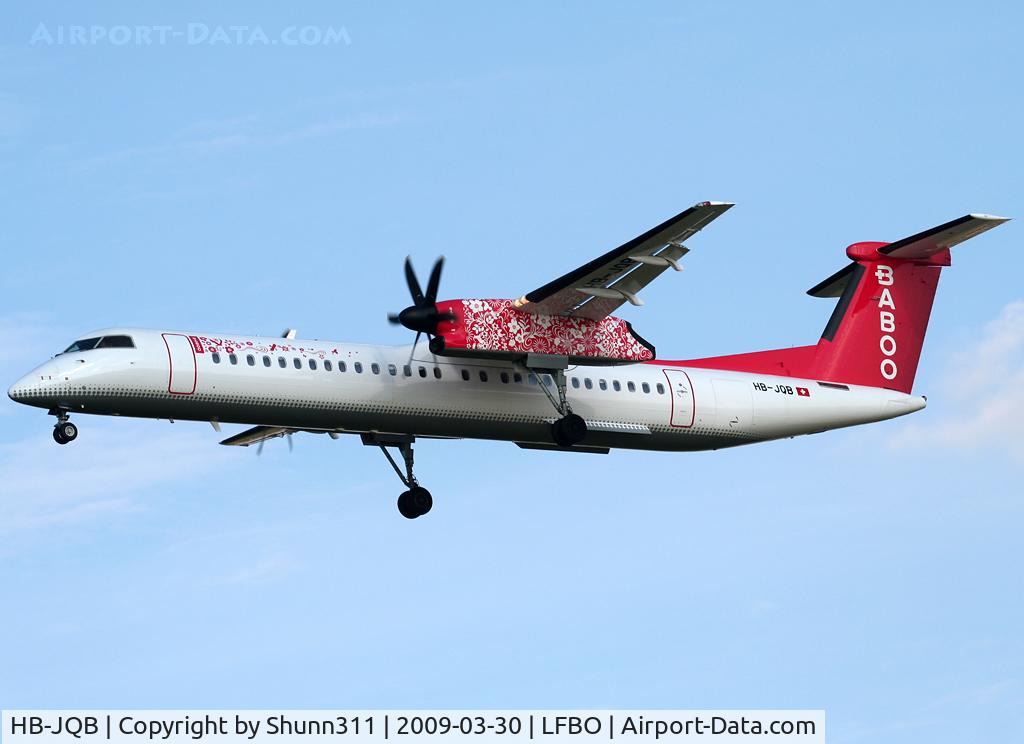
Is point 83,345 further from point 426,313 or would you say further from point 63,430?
point 426,313

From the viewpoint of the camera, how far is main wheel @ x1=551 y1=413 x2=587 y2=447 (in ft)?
84.1

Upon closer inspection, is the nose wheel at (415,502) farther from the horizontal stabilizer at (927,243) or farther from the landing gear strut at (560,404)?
the horizontal stabilizer at (927,243)

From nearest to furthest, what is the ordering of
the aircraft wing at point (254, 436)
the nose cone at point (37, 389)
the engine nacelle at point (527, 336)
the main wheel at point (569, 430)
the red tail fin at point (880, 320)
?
1. the nose cone at point (37, 389)
2. the engine nacelle at point (527, 336)
3. the main wheel at point (569, 430)
4. the aircraft wing at point (254, 436)
5. the red tail fin at point (880, 320)

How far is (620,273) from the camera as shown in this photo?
2473cm

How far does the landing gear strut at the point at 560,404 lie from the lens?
25.4m

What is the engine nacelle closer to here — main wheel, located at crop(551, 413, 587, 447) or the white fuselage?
the white fuselage

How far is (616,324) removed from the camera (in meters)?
25.7

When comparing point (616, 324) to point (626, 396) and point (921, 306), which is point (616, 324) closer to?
point (626, 396)

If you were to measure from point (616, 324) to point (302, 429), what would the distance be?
16.7ft

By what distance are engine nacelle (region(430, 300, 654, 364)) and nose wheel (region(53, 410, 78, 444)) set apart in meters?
5.30

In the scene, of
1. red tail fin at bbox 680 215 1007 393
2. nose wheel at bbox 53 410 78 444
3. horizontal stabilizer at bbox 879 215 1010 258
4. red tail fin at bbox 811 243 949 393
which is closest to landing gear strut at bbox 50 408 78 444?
nose wheel at bbox 53 410 78 444

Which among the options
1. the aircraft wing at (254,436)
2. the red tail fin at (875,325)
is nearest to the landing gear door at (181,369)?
the aircraft wing at (254,436)

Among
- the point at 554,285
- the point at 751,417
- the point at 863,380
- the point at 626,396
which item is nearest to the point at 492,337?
the point at 554,285

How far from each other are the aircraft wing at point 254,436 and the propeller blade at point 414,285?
4124 mm
